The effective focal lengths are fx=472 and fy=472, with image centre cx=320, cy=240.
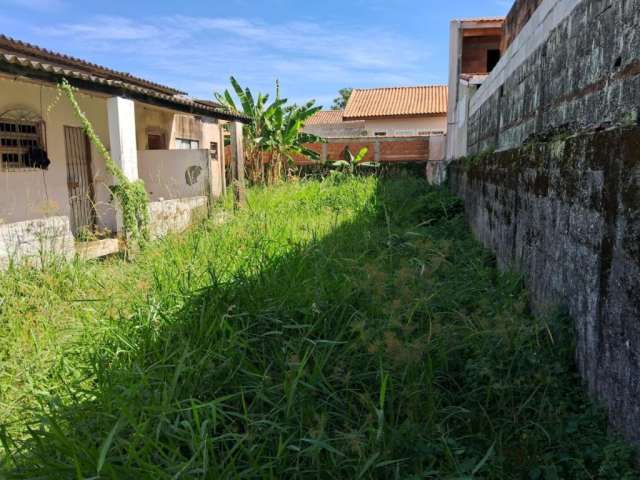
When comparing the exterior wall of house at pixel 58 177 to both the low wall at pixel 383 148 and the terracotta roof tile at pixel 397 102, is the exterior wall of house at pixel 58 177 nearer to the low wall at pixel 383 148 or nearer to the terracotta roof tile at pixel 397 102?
the low wall at pixel 383 148

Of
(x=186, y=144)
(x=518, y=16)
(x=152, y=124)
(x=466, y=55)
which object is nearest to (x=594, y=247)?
(x=518, y=16)

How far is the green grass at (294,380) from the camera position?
1.71 meters

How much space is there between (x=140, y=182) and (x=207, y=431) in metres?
5.13

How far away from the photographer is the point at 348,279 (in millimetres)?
3068

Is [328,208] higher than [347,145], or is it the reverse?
[347,145]

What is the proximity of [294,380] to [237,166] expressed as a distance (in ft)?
27.9

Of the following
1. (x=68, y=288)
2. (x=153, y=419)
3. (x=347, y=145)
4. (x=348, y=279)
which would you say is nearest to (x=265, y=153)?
(x=347, y=145)

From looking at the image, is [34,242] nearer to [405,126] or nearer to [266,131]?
[266,131]

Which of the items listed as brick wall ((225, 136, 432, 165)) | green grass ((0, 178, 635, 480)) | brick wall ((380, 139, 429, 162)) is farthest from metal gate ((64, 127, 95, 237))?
brick wall ((380, 139, 429, 162))

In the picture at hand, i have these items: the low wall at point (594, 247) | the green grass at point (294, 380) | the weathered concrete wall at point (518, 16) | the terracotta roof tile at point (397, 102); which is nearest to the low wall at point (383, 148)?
the terracotta roof tile at point (397, 102)

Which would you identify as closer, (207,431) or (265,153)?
(207,431)

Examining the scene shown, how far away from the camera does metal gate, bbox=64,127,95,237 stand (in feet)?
24.9

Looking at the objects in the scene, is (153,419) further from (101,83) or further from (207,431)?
(101,83)

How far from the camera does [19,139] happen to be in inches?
256
